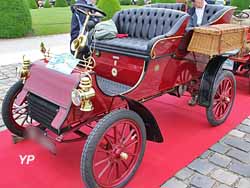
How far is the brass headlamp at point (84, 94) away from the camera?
2.20 metres

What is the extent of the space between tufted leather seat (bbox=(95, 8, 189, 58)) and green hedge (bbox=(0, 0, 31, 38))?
19.2 ft

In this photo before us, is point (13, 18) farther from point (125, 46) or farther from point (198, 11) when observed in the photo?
point (125, 46)

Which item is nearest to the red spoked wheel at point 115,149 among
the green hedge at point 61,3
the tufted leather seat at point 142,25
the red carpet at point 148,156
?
the red carpet at point 148,156

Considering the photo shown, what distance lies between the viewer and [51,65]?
8.36ft

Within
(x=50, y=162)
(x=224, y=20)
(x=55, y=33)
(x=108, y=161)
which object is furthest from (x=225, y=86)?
(x=55, y=33)

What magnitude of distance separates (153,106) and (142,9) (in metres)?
1.30

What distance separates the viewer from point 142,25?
378 cm

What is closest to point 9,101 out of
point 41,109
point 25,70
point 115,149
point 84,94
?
point 25,70

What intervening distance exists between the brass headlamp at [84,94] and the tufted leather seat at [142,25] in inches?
36.4

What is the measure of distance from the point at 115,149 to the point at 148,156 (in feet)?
2.07

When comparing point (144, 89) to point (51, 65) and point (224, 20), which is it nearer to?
point (51, 65)

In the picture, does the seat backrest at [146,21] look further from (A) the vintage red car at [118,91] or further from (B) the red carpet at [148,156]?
(B) the red carpet at [148,156]

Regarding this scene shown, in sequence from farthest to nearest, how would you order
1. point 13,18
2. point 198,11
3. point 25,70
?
point 13,18 → point 198,11 → point 25,70

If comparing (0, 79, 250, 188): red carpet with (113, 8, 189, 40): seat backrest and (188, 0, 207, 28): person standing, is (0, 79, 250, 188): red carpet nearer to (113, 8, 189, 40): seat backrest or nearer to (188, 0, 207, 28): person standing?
(113, 8, 189, 40): seat backrest
